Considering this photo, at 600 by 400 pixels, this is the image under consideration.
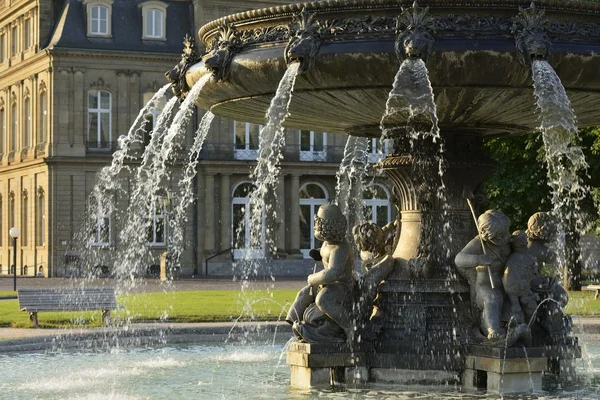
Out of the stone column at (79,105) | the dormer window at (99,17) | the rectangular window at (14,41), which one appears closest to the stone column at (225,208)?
the stone column at (79,105)

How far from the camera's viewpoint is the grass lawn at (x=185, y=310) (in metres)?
20.9

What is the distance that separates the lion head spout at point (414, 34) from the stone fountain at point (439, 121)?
0.01m

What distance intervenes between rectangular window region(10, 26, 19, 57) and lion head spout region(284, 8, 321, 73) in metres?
Answer: 52.0

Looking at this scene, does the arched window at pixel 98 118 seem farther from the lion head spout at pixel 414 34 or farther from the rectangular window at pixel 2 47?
the lion head spout at pixel 414 34

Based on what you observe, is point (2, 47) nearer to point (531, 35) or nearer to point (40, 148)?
point (40, 148)

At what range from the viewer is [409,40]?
879 centimetres

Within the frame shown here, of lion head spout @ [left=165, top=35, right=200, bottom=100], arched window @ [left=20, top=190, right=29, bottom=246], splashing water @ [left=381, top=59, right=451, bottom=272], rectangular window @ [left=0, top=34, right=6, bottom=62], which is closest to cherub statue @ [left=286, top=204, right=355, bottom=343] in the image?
splashing water @ [left=381, top=59, right=451, bottom=272]

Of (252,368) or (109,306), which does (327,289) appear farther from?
(109,306)

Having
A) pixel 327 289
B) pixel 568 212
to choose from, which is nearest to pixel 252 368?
pixel 327 289

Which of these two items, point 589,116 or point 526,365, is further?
point 589,116

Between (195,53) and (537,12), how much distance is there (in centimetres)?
331

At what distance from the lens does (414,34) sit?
8828 mm

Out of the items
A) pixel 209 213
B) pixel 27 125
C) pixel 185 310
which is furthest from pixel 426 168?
pixel 27 125

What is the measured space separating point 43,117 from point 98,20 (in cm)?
516
